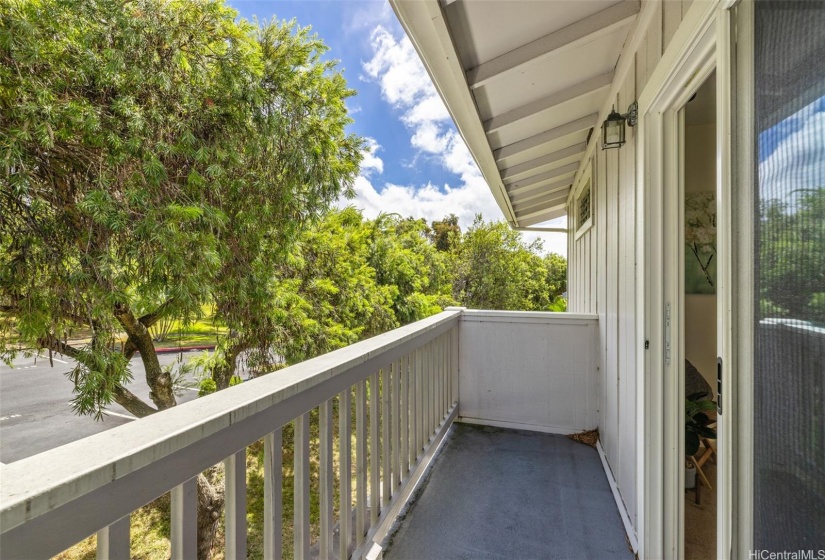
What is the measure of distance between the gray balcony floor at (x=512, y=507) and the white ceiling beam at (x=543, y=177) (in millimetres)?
2942

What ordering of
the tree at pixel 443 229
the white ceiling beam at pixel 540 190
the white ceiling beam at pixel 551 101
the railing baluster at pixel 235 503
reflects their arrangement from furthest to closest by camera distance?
the tree at pixel 443 229 → the white ceiling beam at pixel 540 190 → the white ceiling beam at pixel 551 101 → the railing baluster at pixel 235 503

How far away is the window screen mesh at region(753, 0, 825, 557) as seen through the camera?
731mm

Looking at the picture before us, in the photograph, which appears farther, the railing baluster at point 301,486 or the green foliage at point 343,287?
the green foliage at point 343,287

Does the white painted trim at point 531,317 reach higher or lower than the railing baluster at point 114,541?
higher

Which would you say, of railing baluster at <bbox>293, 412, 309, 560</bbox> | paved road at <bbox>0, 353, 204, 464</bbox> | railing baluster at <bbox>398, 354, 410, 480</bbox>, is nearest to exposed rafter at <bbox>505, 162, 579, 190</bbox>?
railing baluster at <bbox>398, 354, 410, 480</bbox>

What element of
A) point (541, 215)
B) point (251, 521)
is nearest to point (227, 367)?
point (251, 521)

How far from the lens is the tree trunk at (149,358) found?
14.1ft

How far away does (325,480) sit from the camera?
4.42 feet

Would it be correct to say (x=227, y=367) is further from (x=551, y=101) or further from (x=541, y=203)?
(x=541, y=203)

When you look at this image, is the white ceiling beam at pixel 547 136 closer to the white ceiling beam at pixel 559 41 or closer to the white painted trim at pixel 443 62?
the white painted trim at pixel 443 62

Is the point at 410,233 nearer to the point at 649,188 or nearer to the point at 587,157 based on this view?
the point at 587,157

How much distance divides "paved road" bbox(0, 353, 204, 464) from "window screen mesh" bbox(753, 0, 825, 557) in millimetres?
6413

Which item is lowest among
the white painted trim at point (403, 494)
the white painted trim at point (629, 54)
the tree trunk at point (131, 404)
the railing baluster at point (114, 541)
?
the tree trunk at point (131, 404)

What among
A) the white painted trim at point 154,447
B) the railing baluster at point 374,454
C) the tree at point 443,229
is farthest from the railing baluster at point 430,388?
the tree at point 443,229
